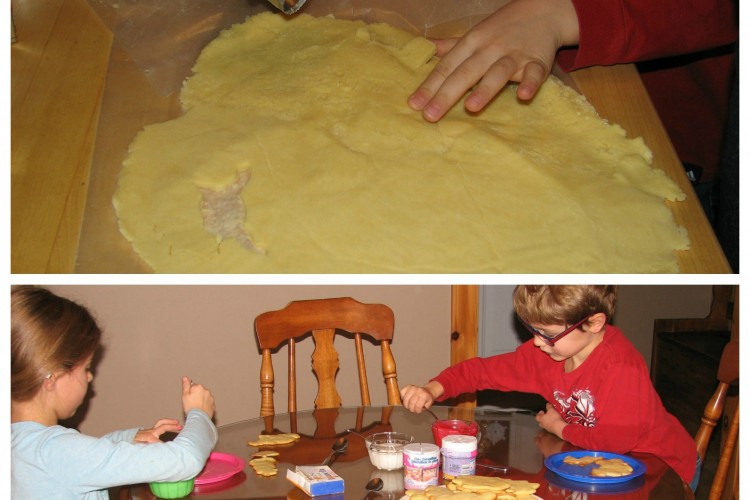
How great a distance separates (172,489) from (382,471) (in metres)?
0.27

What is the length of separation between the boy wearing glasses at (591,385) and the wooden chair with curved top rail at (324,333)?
27 cm

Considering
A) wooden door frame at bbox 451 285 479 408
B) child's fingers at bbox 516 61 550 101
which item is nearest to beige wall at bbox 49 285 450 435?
wooden door frame at bbox 451 285 479 408

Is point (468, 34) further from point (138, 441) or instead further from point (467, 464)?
point (138, 441)

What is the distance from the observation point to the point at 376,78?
4.00 feet

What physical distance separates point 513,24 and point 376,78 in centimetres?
25

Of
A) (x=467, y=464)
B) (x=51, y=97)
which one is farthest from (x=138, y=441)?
(x=51, y=97)

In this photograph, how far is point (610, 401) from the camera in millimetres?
1171

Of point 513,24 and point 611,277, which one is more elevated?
point 513,24

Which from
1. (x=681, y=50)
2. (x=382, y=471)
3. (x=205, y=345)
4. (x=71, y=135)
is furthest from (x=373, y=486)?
(x=205, y=345)

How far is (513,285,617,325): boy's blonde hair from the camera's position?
1.21 meters

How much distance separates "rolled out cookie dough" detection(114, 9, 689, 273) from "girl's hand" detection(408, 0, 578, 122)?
0.03 metres

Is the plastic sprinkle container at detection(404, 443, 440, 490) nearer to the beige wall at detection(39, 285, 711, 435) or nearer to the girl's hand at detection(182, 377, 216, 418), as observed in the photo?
the girl's hand at detection(182, 377, 216, 418)

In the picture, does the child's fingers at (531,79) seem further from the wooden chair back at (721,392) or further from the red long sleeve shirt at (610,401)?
the wooden chair back at (721,392)

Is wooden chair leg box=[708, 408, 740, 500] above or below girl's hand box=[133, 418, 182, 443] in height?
below
